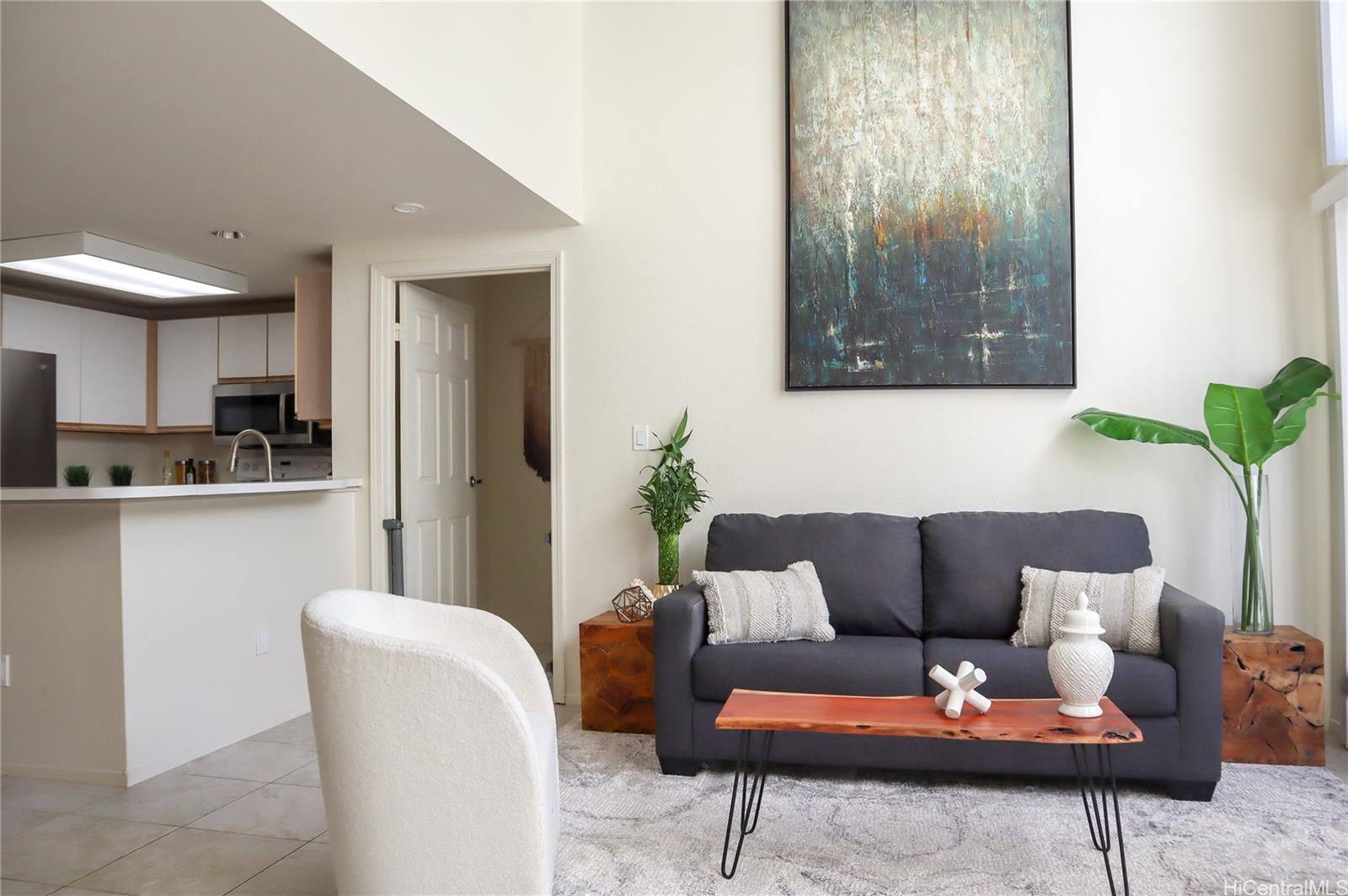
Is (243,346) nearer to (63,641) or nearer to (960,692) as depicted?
(63,641)

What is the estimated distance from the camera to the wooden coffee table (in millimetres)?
2199

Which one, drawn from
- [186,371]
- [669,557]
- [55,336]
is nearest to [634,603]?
[669,557]

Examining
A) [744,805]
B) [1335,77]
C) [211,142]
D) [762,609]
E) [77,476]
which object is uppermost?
[1335,77]

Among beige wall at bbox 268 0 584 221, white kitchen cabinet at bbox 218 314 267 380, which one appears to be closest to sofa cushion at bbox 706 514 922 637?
beige wall at bbox 268 0 584 221

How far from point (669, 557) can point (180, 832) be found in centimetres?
197

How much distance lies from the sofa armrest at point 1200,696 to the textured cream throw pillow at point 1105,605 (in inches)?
5.9

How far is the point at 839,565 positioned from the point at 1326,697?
6.56 ft

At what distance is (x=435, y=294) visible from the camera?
487 cm

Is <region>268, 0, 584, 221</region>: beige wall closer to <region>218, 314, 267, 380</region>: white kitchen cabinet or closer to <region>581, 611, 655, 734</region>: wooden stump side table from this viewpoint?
<region>581, 611, 655, 734</region>: wooden stump side table

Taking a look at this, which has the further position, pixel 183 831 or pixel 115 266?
pixel 115 266

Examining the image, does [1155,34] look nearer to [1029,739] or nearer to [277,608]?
[1029,739]

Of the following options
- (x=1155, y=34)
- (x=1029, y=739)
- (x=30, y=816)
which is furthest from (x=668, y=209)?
(x=30, y=816)

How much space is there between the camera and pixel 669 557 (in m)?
3.92

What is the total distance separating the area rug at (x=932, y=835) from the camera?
7.71 feet
